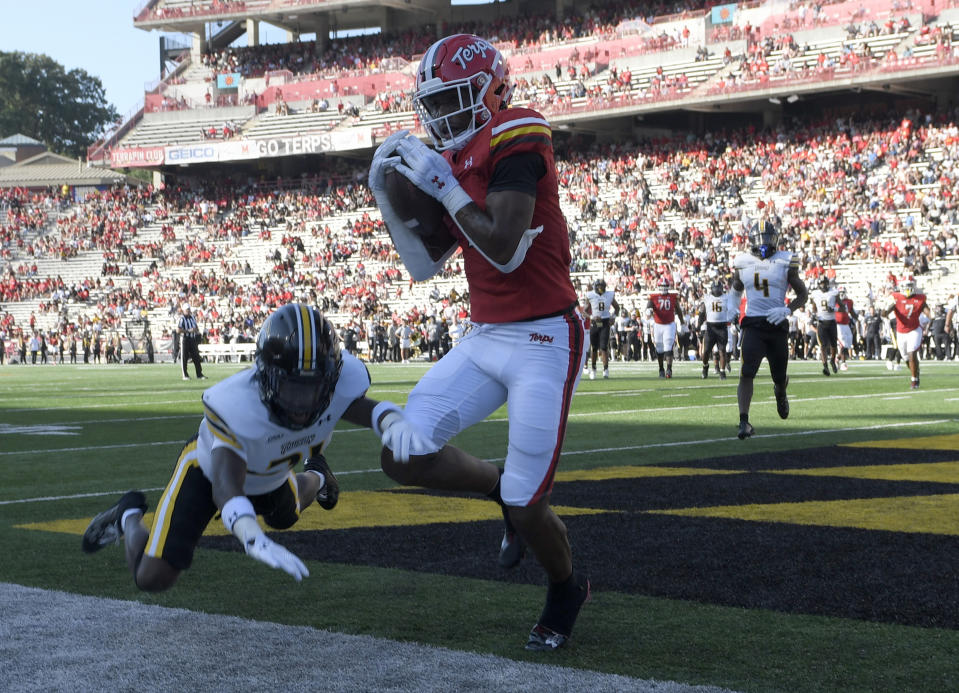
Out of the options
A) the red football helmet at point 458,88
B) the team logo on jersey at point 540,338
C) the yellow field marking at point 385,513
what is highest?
the red football helmet at point 458,88

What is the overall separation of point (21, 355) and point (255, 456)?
1712 inches

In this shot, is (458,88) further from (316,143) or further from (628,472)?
(316,143)

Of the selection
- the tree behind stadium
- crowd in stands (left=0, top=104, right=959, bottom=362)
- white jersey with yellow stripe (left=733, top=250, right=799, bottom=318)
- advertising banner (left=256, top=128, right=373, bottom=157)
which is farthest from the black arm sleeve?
the tree behind stadium

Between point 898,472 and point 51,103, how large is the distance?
318 ft

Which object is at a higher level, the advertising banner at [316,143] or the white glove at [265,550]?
the advertising banner at [316,143]

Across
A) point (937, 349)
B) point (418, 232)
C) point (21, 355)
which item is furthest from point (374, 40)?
point (418, 232)

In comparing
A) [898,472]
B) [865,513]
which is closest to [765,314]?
[898,472]

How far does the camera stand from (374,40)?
171 feet

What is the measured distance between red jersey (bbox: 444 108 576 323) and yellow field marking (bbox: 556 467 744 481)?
163 inches

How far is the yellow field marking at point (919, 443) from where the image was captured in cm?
999

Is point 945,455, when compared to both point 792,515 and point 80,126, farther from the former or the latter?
point 80,126

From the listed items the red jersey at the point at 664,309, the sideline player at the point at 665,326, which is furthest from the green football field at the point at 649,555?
the red jersey at the point at 664,309

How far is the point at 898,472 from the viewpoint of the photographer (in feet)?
27.3

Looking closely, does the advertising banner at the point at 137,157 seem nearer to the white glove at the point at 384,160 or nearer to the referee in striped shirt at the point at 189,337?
the referee in striped shirt at the point at 189,337
